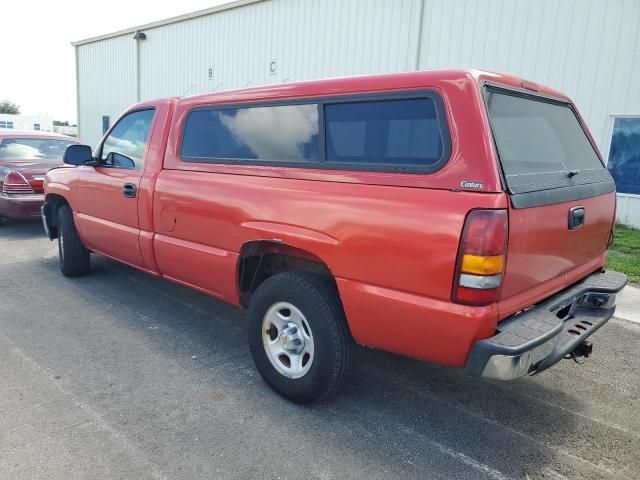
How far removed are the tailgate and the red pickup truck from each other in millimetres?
14

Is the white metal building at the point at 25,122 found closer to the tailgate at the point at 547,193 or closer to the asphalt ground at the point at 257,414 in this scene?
the asphalt ground at the point at 257,414

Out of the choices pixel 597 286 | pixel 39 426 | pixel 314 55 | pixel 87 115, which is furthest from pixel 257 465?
pixel 87 115

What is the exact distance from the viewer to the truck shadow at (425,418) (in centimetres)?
256

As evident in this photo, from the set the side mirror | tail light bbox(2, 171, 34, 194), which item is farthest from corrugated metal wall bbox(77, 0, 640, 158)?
the side mirror

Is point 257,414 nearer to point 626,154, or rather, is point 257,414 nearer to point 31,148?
point 31,148

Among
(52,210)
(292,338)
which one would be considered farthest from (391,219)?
(52,210)

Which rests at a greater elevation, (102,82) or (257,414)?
(102,82)

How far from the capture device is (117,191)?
14.5ft

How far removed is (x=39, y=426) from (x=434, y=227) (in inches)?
94.9

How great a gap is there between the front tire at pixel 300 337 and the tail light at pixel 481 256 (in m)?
0.82

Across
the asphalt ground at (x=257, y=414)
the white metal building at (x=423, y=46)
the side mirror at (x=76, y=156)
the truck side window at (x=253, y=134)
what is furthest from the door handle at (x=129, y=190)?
the white metal building at (x=423, y=46)

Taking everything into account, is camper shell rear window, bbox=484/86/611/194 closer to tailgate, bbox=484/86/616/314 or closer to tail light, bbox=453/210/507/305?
tailgate, bbox=484/86/616/314

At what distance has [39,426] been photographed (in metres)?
2.75

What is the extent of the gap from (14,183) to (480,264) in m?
7.76
